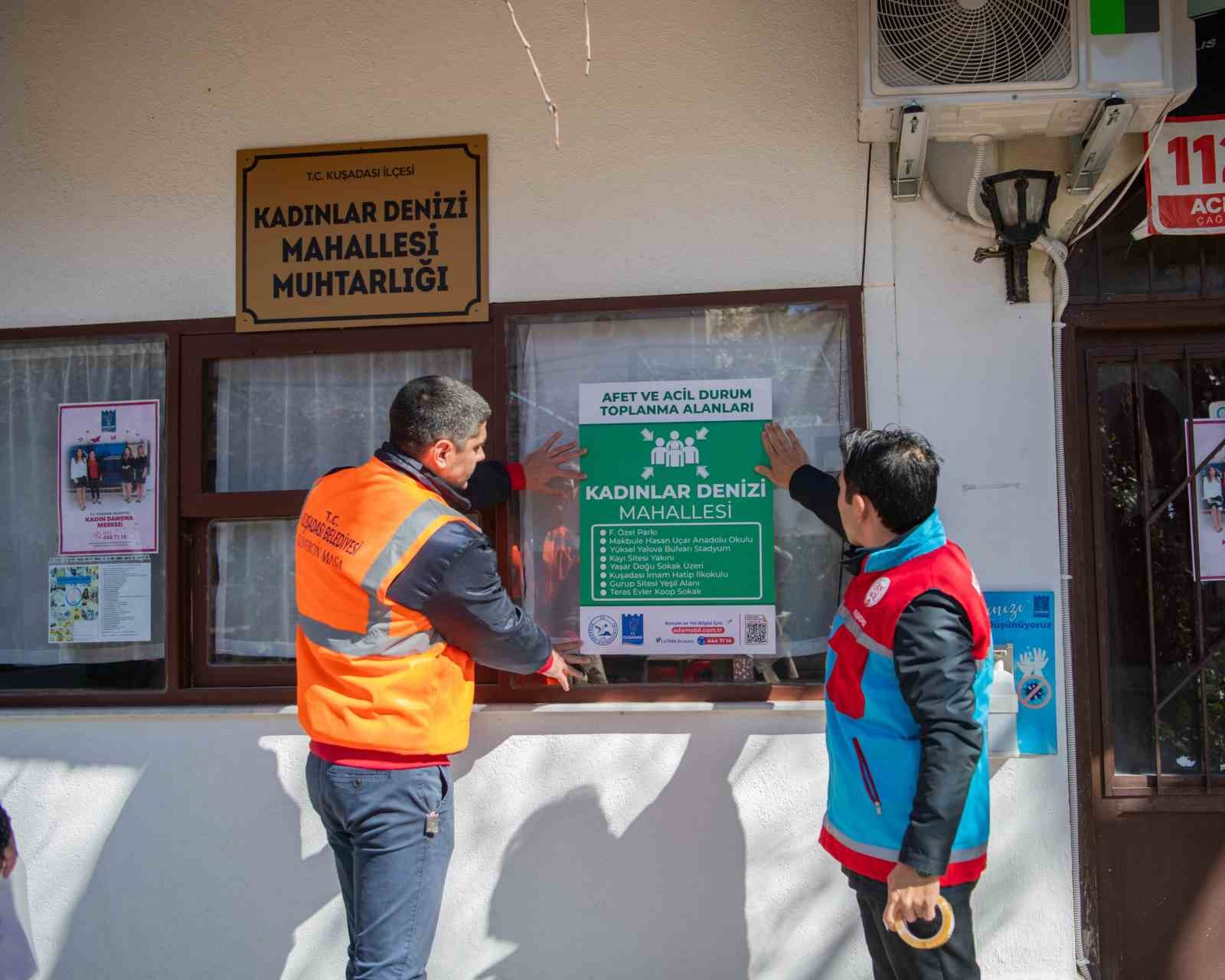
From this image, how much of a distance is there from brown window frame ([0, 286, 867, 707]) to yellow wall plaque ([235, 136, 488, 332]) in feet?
0.22

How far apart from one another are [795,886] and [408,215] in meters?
2.66

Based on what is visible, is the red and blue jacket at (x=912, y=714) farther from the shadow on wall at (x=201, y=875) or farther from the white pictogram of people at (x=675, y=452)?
the shadow on wall at (x=201, y=875)

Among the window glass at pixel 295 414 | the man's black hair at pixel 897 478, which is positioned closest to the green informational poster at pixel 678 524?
the window glass at pixel 295 414

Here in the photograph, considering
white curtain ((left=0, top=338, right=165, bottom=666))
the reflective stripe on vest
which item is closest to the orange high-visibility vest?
the reflective stripe on vest

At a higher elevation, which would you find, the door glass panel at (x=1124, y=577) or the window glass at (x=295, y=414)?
the window glass at (x=295, y=414)

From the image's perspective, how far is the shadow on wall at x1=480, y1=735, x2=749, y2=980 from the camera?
323cm

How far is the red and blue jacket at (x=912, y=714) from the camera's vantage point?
2123 mm

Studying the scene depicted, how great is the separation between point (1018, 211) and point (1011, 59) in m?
0.45

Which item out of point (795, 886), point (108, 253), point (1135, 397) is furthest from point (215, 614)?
point (1135, 397)

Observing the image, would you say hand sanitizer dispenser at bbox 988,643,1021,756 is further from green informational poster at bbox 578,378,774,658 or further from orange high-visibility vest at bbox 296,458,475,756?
orange high-visibility vest at bbox 296,458,475,756

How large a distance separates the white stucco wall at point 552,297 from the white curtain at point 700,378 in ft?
0.42

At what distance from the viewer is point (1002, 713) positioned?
3.03m

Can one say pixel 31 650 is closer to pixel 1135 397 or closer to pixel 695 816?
pixel 695 816

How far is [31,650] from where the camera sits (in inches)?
146
